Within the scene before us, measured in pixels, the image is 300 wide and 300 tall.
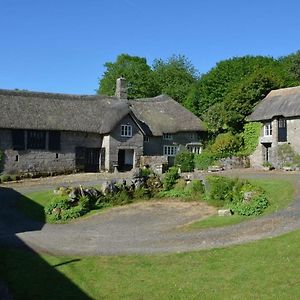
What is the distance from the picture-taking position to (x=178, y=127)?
163 feet

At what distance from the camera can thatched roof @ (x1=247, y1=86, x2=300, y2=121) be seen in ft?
140

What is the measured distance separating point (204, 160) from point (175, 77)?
140ft

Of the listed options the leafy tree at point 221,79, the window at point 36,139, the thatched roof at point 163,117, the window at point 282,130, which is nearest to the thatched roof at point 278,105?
the window at point 282,130

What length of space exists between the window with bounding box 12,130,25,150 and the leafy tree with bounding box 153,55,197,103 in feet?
129

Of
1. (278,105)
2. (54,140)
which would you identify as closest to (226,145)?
(278,105)

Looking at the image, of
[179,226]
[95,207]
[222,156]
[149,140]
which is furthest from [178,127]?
[179,226]

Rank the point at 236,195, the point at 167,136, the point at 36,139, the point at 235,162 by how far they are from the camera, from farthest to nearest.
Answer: the point at 167,136 → the point at 235,162 → the point at 36,139 → the point at 236,195

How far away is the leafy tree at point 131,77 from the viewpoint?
7581cm

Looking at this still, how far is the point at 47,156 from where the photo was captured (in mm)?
43156

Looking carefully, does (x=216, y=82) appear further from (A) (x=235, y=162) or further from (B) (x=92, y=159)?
(B) (x=92, y=159)

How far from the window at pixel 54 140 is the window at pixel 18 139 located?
103 inches

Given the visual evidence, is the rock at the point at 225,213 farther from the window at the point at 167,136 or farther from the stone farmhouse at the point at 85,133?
the window at the point at 167,136

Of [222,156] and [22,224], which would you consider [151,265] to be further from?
[222,156]

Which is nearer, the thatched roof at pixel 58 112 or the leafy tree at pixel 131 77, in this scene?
the thatched roof at pixel 58 112
